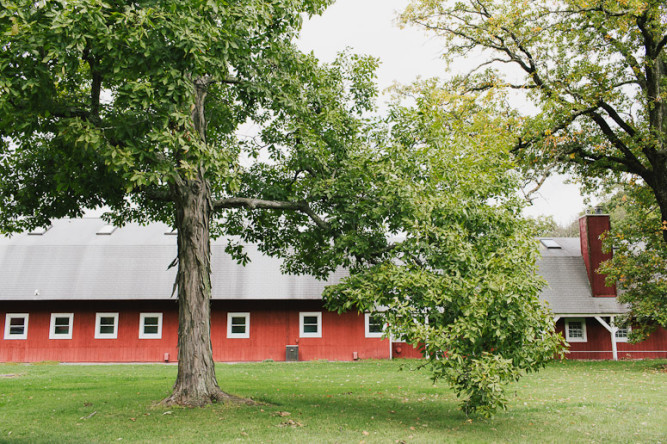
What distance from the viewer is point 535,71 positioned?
19281 millimetres

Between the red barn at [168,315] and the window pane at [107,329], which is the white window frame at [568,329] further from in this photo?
the window pane at [107,329]

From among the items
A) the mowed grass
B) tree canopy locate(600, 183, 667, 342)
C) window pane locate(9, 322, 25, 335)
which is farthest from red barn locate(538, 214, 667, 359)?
window pane locate(9, 322, 25, 335)

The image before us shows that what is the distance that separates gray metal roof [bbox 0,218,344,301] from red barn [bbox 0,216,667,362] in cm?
5

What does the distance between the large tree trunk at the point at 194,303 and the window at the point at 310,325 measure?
14445 mm

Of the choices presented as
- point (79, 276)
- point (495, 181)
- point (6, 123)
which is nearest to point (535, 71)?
point (495, 181)

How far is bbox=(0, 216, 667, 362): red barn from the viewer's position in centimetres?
2430

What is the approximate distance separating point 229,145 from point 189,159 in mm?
4016

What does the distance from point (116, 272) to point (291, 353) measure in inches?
355

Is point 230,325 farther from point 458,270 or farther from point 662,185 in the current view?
point 662,185

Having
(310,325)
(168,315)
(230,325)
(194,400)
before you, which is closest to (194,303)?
(194,400)

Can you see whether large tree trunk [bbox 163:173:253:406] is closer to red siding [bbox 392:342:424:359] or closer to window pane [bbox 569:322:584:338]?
red siding [bbox 392:342:424:359]

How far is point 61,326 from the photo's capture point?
80.5ft

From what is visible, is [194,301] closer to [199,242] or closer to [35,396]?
[199,242]

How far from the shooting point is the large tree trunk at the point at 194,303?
33.2 feet
